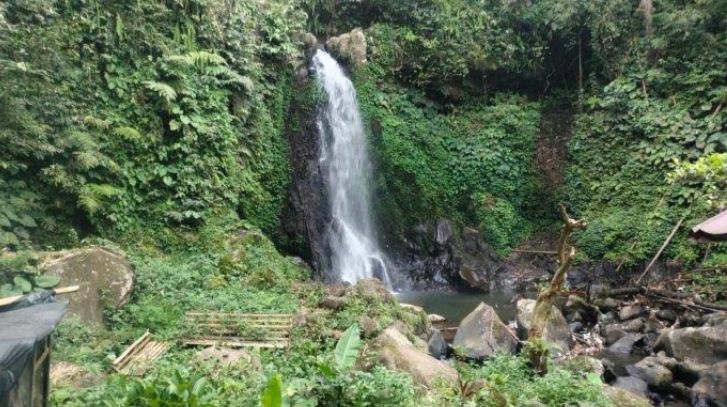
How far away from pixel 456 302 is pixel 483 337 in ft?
14.9

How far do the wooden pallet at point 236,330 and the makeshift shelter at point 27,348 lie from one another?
2.92 meters

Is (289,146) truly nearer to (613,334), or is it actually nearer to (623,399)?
(613,334)

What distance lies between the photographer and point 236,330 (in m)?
7.31

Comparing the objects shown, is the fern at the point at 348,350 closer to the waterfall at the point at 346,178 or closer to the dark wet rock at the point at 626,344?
the dark wet rock at the point at 626,344

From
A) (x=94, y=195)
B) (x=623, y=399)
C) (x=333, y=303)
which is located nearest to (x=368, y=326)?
(x=333, y=303)

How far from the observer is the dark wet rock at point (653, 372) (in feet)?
25.9

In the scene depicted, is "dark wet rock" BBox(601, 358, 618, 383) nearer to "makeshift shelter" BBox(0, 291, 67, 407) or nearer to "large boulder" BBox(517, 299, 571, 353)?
"large boulder" BBox(517, 299, 571, 353)

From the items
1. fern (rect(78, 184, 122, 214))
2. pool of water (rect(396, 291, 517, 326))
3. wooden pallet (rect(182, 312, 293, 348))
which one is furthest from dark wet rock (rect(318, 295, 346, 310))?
fern (rect(78, 184, 122, 214))

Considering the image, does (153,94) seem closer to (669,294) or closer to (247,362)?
(247,362)

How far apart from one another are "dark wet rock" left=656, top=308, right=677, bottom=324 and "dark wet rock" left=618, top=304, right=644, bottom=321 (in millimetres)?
325

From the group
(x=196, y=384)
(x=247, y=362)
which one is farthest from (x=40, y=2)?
(x=196, y=384)

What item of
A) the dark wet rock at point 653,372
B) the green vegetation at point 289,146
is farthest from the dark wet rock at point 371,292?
the dark wet rock at point 653,372

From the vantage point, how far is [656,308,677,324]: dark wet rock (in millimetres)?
10773

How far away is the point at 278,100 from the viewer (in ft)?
49.4
